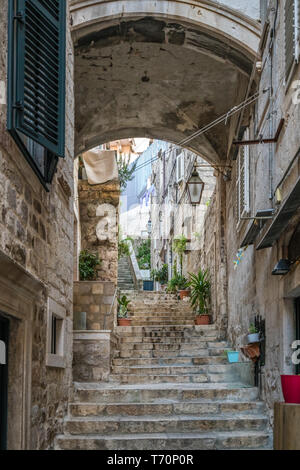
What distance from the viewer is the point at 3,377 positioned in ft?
16.2

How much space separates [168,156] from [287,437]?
938 inches

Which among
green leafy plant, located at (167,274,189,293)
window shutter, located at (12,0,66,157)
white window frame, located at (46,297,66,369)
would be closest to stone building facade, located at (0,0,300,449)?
white window frame, located at (46,297,66,369)

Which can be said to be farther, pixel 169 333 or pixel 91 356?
pixel 169 333

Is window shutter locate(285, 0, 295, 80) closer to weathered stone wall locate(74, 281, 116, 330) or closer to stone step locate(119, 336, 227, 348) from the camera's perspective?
weathered stone wall locate(74, 281, 116, 330)

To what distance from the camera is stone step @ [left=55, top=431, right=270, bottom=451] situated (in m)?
6.70

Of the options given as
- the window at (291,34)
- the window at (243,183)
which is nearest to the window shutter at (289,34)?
the window at (291,34)

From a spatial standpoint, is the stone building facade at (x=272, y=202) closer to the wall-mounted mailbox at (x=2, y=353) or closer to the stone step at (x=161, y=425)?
the stone step at (x=161, y=425)

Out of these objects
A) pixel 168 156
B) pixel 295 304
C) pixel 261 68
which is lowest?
pixel 295 304

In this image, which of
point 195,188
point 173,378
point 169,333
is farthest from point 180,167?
point 173,378

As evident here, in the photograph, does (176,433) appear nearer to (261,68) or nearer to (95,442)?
(95,442)

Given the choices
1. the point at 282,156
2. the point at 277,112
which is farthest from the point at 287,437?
the point at 277,112

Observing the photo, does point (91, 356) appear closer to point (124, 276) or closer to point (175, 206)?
point (124, 276)

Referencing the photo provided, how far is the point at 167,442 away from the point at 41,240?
101 inches

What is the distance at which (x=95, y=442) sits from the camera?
22.4 feet
